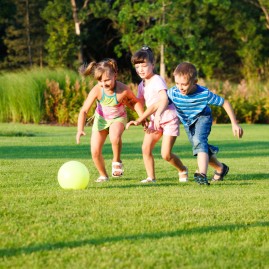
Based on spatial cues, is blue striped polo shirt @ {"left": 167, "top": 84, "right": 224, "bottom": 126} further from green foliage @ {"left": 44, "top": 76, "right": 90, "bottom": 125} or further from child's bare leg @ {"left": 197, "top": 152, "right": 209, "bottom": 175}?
green foliage @ {"left": 44, "top": 76, "right": 90, "bottom": 125}

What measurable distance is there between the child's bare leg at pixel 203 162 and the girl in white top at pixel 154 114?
1.32 ft

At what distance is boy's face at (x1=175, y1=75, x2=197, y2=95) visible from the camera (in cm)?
862

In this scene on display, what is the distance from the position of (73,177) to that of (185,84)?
1790 mm

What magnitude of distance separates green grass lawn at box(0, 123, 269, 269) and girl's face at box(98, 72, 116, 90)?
113 cm

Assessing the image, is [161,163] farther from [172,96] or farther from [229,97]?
[229,97]

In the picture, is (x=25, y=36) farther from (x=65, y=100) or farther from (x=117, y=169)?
(x=117, y=169)

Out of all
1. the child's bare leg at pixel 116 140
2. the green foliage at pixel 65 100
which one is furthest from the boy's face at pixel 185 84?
the green foliage at pixel 65 100

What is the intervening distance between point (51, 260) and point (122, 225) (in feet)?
3.75

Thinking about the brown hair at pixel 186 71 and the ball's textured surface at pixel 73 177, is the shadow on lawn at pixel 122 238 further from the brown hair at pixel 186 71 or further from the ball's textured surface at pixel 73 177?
the brown hair at pixel 186 71

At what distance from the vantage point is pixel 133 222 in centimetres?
582

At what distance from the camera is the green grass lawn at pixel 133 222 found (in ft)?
15.5

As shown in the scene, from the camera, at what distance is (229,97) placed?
27.6 m

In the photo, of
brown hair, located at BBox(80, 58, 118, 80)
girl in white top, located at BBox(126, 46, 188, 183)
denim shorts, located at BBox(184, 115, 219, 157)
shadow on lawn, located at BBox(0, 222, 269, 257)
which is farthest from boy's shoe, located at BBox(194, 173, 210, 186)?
shadow on lawn, located at BBox(0, 222, 269, 257)

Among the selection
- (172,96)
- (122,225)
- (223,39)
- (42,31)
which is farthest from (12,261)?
(223,39)
